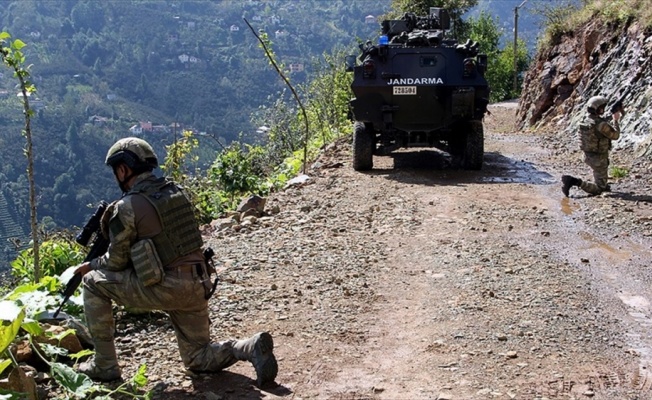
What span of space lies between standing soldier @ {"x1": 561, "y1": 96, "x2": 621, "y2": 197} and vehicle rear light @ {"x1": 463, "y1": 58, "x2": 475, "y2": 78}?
2432 mm

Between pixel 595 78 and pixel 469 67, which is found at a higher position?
pixel 469 67

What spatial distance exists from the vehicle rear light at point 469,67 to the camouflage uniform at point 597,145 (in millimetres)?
2444

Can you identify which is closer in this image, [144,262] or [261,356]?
[144,262]

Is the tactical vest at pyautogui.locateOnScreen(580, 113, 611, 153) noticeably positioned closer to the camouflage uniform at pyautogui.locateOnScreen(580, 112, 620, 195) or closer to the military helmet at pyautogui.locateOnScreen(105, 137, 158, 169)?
the camouflage uniform at pyautogui.locateOnScreen(580, 112, 620, 195)

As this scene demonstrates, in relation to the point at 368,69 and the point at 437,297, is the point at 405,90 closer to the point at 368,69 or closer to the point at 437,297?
the point at 368,69

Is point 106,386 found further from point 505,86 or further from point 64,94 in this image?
point 64,94

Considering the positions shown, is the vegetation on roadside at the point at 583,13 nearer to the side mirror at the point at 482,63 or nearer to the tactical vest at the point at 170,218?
the side mirror at the point at 482,63

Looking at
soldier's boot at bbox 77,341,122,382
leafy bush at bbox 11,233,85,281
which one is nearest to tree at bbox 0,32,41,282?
leafy bush at bbox 11,233,85,281

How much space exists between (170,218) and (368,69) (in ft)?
27.2

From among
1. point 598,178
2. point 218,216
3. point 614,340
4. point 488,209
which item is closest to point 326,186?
point 218,216

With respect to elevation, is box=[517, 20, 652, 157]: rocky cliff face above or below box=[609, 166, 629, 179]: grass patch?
above

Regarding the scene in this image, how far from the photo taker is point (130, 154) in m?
4.63

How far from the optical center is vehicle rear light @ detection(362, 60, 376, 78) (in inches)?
494

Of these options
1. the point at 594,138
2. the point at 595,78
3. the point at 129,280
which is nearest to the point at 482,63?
the point at 594,138
